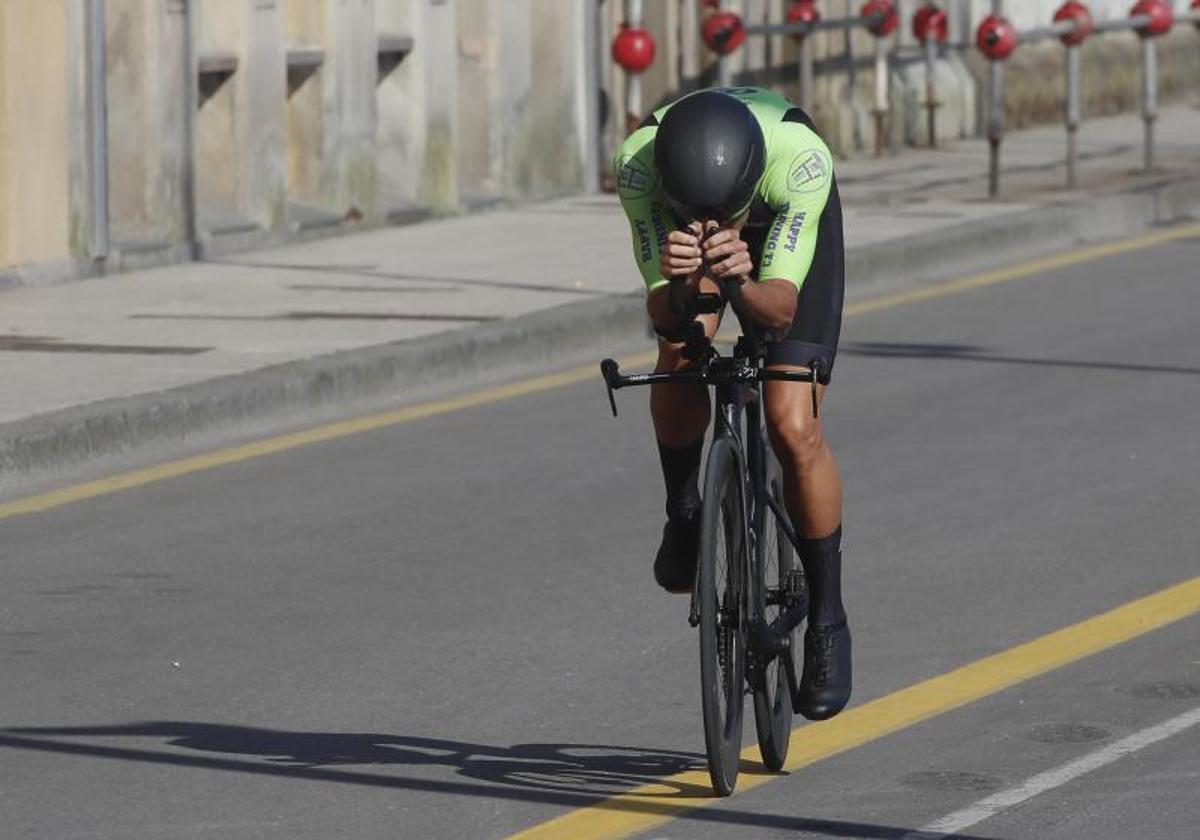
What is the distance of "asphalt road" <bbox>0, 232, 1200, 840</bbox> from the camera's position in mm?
6828

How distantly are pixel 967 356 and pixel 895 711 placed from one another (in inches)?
244

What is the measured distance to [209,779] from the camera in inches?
276

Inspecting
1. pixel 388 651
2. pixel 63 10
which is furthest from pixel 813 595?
pixel 63 10

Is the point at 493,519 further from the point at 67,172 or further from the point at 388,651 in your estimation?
the point at 67,172

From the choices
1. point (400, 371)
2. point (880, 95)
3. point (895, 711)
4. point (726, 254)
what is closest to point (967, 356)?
point (400, 371)

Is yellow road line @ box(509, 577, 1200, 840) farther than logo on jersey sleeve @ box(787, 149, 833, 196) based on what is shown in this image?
No

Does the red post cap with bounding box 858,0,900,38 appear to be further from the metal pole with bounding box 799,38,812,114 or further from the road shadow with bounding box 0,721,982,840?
the road shadow with bounding box 0,721,982,840

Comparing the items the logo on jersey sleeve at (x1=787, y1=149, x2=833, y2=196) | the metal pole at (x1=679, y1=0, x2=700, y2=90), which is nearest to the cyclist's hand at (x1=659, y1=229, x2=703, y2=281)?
the logo on jersey sleeve at (x1=787, y1=149, x2=833, y2=196)

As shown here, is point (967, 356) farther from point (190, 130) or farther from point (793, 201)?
point (793, 201)

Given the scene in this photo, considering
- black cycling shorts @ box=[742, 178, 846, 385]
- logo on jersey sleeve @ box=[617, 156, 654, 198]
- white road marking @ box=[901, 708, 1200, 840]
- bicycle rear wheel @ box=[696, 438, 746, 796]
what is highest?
logo on jersey sleeve @ box=[617, 156, 654, 198]

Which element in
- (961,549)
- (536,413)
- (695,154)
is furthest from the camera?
(536,413)

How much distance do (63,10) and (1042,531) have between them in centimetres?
679

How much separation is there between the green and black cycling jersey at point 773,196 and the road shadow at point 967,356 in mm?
6489

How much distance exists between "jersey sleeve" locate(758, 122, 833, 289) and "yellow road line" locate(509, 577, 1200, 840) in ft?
3.47
